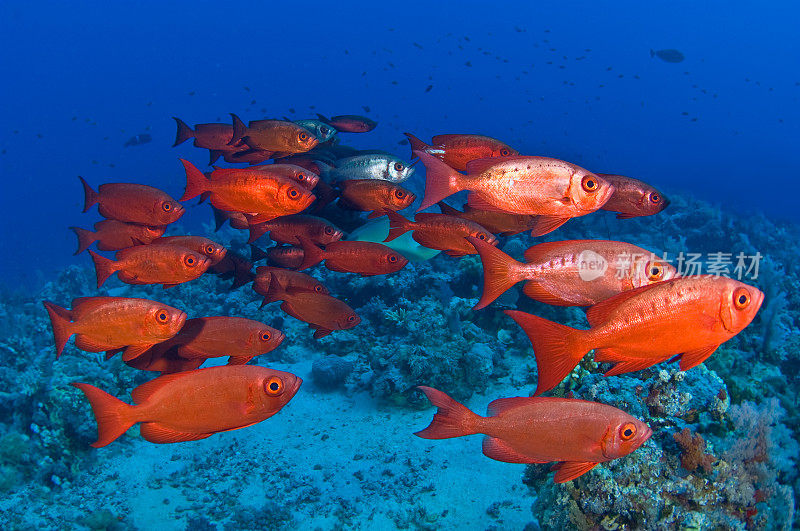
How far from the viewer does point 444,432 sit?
256cm

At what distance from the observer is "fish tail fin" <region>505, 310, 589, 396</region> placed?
220 centimetres

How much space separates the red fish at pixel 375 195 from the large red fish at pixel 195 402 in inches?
74.8

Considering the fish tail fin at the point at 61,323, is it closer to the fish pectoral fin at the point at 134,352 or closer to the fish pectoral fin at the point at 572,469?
the fish pectoral fin at the point at 134,352

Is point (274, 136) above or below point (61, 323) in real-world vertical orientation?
above

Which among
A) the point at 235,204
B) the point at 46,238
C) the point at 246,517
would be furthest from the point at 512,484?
the point at 46,238

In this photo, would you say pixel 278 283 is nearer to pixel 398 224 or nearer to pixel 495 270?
pixel 398 224

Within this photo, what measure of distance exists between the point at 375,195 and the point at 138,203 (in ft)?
6.77

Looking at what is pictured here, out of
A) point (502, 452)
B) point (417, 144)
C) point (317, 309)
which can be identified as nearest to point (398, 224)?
point (417, 144)

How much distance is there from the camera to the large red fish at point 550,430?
239 centimetres

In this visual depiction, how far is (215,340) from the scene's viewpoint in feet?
11.0

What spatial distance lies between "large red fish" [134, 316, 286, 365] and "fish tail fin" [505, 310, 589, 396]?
7.18ft

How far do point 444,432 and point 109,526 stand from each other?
5.48 meters

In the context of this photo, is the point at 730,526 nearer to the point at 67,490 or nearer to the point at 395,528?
the point at 395,528

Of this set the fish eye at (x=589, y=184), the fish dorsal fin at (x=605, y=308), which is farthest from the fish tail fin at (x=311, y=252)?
the fish dorsal fin at (x=605, y=308)
